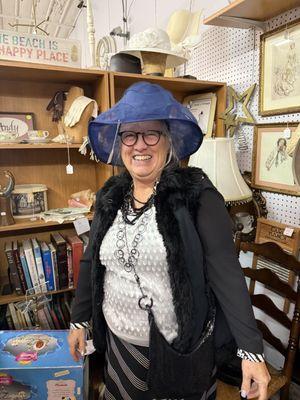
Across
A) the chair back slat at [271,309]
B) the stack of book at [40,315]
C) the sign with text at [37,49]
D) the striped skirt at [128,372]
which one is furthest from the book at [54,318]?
the sign with text at [37,49]

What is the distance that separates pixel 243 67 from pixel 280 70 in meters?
0.30

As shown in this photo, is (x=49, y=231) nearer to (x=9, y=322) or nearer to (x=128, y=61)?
(x=9, y=322)

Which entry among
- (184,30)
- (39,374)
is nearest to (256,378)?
(39,374)

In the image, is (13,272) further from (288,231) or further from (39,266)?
(288,231)

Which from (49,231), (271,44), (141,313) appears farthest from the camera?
(49,231)

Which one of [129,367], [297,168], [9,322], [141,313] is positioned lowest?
[9,322]

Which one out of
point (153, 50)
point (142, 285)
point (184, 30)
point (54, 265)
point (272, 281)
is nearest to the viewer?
point (142, 285)

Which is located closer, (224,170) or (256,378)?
(256,378)

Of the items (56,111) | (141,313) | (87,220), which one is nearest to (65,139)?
(56,111)

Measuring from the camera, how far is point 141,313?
92 cm

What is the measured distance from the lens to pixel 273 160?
150 centimetres

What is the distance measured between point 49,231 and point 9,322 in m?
0.52

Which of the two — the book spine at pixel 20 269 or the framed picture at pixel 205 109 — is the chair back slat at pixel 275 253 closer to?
the framed picture at pixel 205 109

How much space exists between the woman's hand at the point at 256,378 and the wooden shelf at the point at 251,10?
131cm
